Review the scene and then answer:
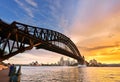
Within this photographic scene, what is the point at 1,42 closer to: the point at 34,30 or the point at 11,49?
the point at 11,49

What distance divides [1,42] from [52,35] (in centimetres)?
1765

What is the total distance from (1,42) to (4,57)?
3027 millimetres

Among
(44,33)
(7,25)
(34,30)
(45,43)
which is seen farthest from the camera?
(44,33)

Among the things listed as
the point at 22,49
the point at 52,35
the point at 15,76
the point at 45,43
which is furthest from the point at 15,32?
the point at 52,35

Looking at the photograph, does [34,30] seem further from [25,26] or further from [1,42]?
[1,42]

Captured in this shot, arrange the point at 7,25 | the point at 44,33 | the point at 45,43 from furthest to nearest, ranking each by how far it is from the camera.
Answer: the point at 44,33 → the point at 45,43 → the point at 7,25

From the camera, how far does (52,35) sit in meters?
46.8

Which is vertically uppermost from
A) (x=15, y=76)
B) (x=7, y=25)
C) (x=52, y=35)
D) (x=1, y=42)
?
(x=52, y=35)

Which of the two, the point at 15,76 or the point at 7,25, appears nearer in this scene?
the point at 7,25

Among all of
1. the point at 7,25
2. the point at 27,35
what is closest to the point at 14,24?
the point at 7,25

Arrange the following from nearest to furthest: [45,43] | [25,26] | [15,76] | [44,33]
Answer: [15,76], [25,26], [45,43], [44,33]

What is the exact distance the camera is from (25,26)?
3262 centimetres

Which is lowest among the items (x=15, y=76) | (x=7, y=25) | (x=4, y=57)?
(x=15, y=76)

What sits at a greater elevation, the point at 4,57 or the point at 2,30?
the point at 2,30
